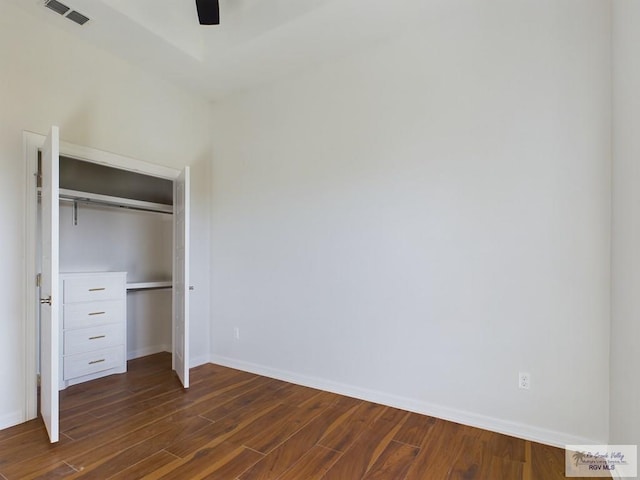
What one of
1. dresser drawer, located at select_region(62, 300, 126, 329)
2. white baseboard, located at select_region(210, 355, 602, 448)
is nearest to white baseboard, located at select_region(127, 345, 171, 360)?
dresser drawer, located at select_region(62, 300, 126, 329)

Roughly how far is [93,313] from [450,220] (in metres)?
3.36

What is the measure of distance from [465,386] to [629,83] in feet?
6.64

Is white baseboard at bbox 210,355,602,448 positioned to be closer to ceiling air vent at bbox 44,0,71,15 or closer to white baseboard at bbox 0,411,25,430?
white baseboard at bbox 0,411,25,430

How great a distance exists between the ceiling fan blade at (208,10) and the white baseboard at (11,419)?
9.98 ft

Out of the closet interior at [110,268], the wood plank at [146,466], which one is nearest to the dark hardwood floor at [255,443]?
the wood plank at [146,466]

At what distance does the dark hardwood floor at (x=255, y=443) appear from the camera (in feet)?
6.42

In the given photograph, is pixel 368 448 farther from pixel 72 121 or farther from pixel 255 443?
pixel 72 121

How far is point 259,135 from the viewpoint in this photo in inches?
142

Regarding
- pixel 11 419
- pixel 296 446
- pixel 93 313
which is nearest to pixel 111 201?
pixel 93 313

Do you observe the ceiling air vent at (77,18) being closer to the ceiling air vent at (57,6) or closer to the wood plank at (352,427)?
the ceiling air vent at (57,6)

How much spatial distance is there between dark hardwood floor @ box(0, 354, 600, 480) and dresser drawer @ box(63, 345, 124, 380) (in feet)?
0.84

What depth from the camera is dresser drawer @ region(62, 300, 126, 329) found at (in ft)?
10.5

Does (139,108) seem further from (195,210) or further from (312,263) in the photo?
(312,263)

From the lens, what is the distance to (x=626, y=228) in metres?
1.66
